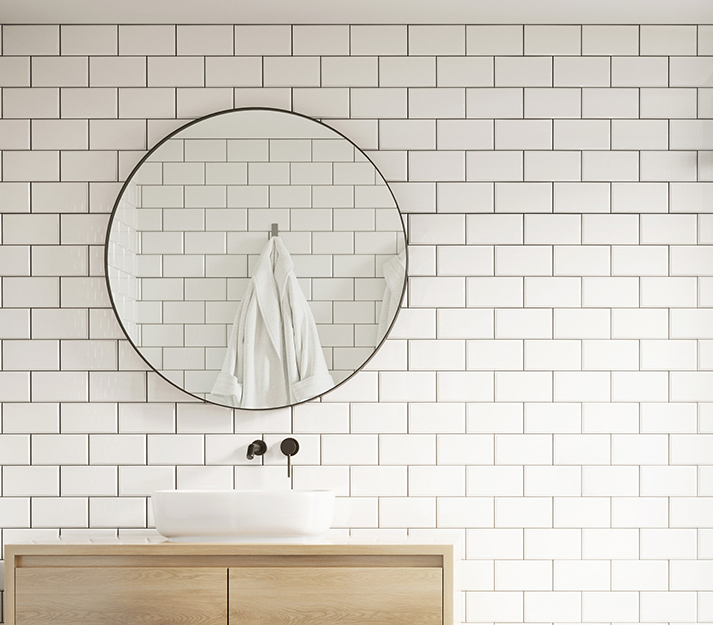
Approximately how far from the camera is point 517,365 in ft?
7.14

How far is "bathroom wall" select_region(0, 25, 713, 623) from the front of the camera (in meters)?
2.15

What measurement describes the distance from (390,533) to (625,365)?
0.80 m

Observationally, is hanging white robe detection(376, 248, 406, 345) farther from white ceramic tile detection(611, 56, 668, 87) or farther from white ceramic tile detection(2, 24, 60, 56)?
white ceramic tile detection(2, 24, 60, 56)

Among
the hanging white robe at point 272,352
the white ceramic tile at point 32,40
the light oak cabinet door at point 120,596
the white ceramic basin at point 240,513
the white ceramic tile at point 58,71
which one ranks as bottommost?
the light oak cabinet door at point 120,596

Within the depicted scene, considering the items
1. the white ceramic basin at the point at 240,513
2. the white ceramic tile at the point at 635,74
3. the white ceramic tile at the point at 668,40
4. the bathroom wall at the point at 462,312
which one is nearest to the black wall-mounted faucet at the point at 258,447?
the bathroom wall at the point at 462,312

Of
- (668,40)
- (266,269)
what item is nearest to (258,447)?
(266,269)

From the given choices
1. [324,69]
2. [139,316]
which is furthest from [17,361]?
[324,69]

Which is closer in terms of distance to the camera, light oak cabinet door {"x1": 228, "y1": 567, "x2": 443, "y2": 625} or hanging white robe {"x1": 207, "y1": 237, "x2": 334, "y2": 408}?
light oak cabinet door {"x1": 228, "y1": 567, "x2": 443, "y2": 625}

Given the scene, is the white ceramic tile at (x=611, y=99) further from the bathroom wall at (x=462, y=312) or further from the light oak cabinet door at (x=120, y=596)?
the light oak cabinet door at (x=120, y=596)

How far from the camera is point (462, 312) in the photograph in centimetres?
219

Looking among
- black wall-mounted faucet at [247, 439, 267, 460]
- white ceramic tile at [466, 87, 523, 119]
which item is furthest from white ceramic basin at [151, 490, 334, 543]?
white ceramic tile at [466, 87, 523, 119]

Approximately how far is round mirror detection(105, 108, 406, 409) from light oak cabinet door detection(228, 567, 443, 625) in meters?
0.48

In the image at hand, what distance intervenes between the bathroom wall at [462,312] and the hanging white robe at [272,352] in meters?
0.08

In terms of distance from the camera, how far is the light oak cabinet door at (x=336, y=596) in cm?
188
